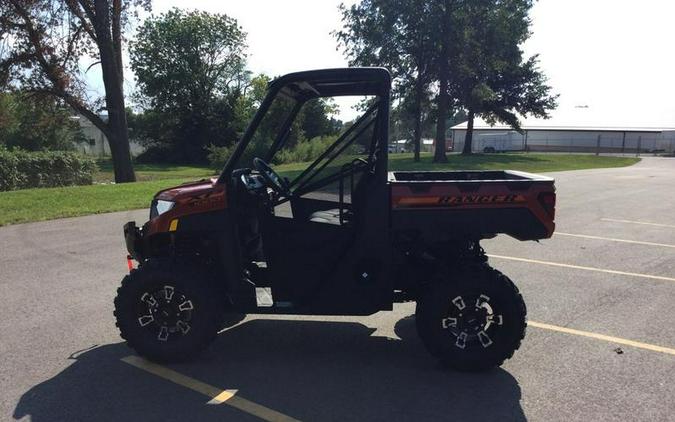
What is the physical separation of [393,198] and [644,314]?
323cm

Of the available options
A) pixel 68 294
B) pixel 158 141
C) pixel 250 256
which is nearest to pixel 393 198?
pixel 250 256

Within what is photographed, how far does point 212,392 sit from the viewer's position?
3.60m

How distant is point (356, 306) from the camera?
13.3 feet

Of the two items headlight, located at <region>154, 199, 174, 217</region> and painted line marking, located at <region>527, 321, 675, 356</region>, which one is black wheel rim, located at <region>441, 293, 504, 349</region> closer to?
painted line marking, located at <region>527, 321, 675, 356</region>

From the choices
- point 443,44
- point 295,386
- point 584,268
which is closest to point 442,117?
point 443,44

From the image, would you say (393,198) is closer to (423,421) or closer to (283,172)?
(283,172)

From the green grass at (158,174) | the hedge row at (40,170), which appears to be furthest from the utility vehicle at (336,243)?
the green grass at (158,174)

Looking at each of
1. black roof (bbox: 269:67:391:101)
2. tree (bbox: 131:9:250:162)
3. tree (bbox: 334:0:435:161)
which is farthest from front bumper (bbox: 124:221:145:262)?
tree (bbox: 131:9:250:162)

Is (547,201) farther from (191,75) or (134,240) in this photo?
(191,75)

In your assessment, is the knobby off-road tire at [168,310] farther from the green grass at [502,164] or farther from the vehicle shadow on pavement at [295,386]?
the green grass at [502,164]

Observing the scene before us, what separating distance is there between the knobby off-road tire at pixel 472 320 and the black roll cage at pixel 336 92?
1.05 m

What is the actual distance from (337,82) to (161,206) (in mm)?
1660

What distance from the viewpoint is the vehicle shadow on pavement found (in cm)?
334

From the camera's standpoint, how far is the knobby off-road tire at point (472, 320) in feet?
12.8
